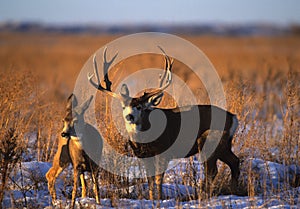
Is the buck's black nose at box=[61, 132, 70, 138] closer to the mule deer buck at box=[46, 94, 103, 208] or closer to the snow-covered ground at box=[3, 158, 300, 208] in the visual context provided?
the mule deer buck at box=[46, 94, 103, 208]

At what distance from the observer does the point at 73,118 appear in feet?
22.8

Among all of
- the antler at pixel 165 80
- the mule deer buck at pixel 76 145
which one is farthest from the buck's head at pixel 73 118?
the antler at pixel 165 80

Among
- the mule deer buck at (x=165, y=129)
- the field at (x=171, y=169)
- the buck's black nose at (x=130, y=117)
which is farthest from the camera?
the mule deer buck at (x=165, y=129)

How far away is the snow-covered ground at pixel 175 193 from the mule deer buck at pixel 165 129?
13.7 inches

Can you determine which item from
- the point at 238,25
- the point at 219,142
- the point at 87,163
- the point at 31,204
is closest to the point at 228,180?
the point at 219,142

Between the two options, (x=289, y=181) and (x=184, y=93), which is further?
(x=184, y=93)

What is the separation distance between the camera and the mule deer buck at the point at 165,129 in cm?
752

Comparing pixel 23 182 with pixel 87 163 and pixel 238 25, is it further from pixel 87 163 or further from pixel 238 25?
pixel 238 25

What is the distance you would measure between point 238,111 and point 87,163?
3019mm

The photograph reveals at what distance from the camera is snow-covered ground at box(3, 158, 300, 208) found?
6.83 metres

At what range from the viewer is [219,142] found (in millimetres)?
7738

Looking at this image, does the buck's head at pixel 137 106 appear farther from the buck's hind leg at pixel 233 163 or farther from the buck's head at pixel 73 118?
the buck's hind leg at pixel 233 163

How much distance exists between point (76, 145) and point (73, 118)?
0.40 metres

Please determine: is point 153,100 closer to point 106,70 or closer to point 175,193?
point 106,70
